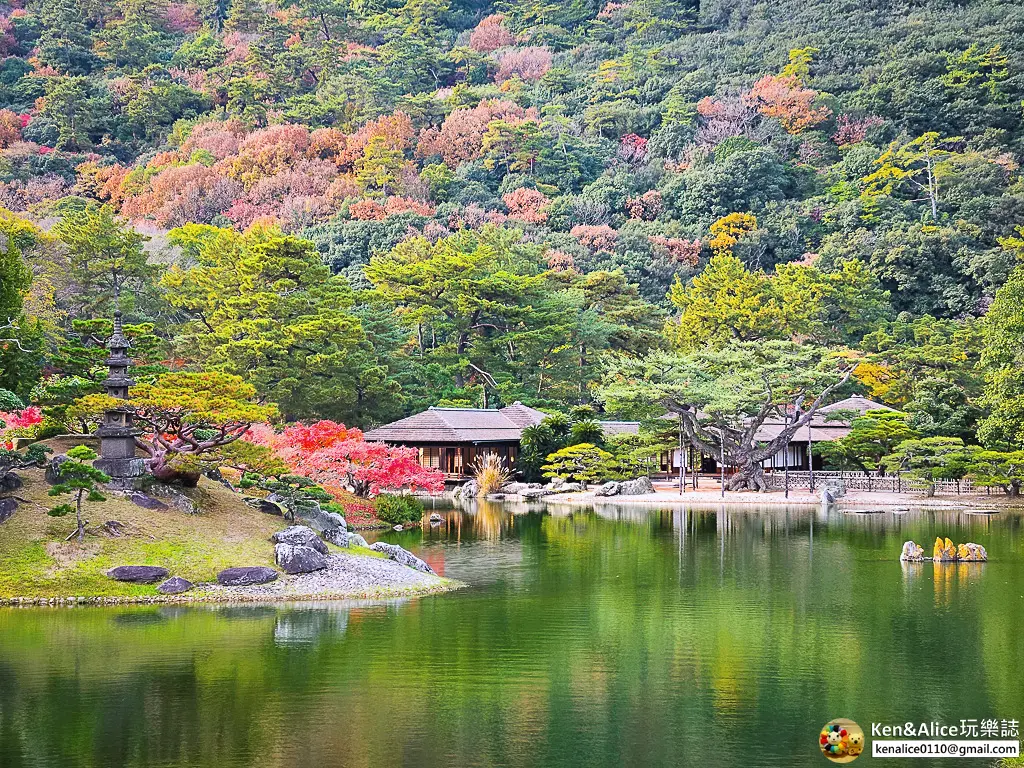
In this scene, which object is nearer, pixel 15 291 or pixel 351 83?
pixel 15 291

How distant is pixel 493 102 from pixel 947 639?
212ft

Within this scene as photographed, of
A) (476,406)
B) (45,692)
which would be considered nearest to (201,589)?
(45,692)

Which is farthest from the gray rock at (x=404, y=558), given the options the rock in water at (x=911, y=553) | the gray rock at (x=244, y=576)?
the rock in water at (x=911, y=553)

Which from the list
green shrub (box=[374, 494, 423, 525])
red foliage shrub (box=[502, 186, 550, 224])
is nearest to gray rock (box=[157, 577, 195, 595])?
green shrub (box=[374, 494, 423, 525])

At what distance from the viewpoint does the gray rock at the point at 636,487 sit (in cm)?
3531

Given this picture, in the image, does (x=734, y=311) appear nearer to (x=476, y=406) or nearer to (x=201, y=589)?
(x=476, y=406)

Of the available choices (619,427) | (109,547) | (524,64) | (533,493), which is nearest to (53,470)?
(109,547)

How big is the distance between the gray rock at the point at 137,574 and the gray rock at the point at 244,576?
79 centimetres

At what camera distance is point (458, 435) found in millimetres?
37062

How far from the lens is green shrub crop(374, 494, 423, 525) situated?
25.4m

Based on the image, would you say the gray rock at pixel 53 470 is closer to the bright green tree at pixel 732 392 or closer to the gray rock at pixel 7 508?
the gray rock at pixel 7 508

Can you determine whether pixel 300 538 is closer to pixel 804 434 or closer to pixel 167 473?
pixel 167 473

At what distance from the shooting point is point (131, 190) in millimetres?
68812

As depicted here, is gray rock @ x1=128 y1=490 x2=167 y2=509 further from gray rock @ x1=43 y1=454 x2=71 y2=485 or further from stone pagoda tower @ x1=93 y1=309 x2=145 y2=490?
gray rock @ x1=43 y1=454 x2=71 y2=485
